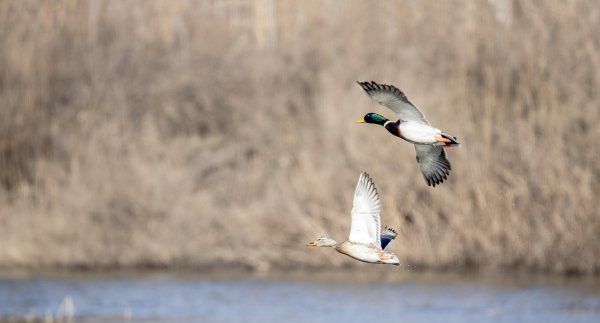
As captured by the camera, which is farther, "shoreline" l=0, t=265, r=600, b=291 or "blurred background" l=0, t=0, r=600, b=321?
"shoreline" l=0, t=265, r=600, b=291

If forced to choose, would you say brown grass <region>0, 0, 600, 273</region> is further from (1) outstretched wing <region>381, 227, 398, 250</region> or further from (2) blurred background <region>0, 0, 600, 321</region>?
(1) outstretched wing <region>381, 227, 398, 250</region>

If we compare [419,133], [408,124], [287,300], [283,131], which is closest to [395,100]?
[408,124]

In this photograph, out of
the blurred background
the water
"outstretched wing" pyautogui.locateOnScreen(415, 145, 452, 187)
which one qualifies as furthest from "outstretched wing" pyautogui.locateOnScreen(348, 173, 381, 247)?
the blurred background

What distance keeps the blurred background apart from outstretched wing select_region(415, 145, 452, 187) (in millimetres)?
10351

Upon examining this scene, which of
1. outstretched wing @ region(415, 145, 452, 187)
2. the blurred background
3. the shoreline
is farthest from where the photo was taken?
the shoreline

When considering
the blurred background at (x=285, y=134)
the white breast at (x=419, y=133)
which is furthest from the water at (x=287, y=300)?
the white breast at (x=419, y=133)

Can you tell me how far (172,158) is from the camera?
22.1 metres

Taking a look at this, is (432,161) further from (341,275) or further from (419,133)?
(341,275)

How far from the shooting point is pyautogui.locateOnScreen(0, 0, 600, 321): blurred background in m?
19.1

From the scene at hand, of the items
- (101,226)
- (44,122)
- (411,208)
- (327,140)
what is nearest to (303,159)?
(327,140)

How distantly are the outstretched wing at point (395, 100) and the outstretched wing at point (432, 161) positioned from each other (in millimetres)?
586

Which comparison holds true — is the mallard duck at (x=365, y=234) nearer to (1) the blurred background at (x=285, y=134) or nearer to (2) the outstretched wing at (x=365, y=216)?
(2) the outstretched wing at (x=365, y=216)

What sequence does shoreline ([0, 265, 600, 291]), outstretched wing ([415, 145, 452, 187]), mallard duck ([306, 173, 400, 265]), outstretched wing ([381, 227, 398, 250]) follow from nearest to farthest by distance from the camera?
1. mallard duck ([306, 173, 400, 265])
2. outstretched wing ([381, 227, 398, 250])
3. outstretched wing ([415, 145, 452, 187])
4. shoreline ([0, 265, 600, 291])

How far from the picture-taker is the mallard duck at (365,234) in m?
6.70
